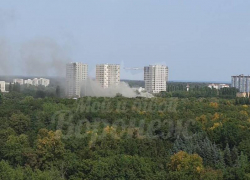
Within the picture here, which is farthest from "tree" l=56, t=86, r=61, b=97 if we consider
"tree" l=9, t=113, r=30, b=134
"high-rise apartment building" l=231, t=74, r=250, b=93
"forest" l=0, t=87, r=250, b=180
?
"high-rise apartment building" l=231, t=74, r=250, b=93

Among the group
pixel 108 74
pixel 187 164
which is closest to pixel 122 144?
pixel 187 164

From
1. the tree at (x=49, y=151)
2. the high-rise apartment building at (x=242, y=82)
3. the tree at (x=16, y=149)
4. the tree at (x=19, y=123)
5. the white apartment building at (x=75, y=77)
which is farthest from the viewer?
the high-rise apartment building at (x=242, y=82)

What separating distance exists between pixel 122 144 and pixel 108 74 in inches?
763

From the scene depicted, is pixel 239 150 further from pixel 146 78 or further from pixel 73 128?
pixel 146 78

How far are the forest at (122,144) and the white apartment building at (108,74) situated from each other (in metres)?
13.3

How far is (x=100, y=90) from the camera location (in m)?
26.5

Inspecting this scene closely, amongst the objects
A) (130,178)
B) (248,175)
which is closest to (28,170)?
(130,178)

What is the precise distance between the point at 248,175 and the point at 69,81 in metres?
19.1

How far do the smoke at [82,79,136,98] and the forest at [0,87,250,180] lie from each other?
988cm

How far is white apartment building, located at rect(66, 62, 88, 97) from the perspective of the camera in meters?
24.9

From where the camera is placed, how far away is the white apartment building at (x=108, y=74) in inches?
1138

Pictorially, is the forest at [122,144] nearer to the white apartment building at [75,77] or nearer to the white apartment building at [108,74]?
the white apartment building at [75,77]

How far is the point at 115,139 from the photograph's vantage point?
1007 centimetres

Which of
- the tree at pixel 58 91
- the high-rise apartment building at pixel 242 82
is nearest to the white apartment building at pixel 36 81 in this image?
the tree at pixel 58 91
